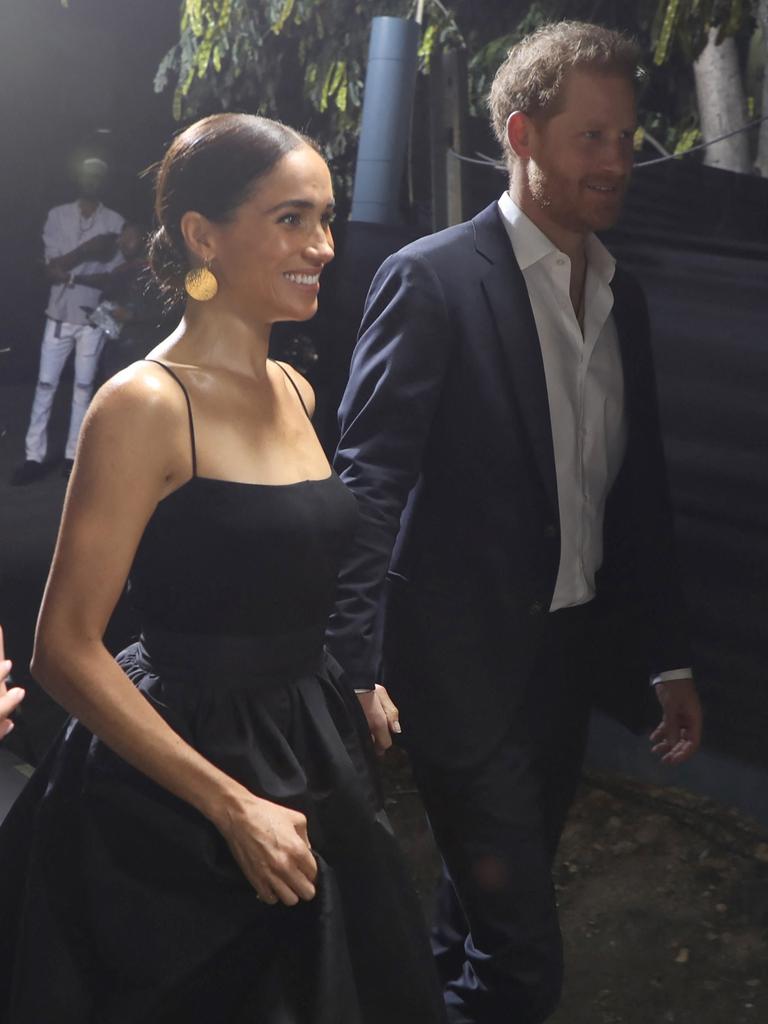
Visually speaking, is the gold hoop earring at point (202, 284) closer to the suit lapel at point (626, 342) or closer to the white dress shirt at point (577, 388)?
the white dress shirt at point (577, 388)

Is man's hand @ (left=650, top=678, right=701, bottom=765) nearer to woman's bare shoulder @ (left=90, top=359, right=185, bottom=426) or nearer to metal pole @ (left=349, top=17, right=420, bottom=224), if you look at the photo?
woman's bare shoulder @ (left=90, top=359, right=185, bottom=426)

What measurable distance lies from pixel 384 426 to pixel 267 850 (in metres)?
0.91

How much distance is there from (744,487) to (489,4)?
16.1 feet

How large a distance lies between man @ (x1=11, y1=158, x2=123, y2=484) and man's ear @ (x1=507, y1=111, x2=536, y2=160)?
7.73 metres

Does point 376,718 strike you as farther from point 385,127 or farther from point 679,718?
point 385,127

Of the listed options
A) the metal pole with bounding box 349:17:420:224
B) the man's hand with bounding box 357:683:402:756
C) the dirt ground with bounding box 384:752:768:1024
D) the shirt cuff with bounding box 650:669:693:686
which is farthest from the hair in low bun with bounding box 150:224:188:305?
the metal pole with bounding box 349:17:420:224

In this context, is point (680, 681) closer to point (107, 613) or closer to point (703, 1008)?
point (703, 1008)

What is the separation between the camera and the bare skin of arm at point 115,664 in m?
1.87

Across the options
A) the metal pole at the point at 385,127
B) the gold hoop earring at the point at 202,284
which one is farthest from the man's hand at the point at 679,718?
the metal pole at the point at 385,127

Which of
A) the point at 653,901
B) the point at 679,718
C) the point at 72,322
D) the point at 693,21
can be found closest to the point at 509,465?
the point at 679,718

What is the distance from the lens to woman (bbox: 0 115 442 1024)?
189 cm

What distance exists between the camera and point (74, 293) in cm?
1024

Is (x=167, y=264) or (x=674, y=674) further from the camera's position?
(x=674, y=674)

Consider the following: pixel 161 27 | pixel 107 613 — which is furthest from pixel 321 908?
pixel 161 27
